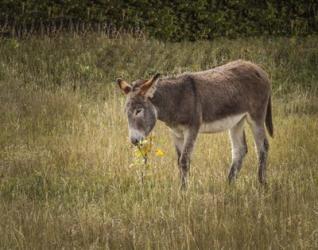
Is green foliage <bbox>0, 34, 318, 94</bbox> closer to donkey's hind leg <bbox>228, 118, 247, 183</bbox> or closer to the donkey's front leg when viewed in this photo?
donkey's hind leg <bbox>228, 118, 247, 183</bbox>

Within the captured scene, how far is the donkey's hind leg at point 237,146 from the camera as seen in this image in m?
9.04

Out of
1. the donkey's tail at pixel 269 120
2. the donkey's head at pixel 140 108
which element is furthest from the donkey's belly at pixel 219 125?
the donkey's tail at pixel 269 120

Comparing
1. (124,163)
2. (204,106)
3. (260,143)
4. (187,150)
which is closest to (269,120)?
(260,143)

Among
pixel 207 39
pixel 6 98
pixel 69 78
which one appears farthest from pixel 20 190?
pixel 207 39

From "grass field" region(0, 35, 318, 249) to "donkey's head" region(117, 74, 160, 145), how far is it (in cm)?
64

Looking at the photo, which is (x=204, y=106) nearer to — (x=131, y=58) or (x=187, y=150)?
(x=187, y=150)

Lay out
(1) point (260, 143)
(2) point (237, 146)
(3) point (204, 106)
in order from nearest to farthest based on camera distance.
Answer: (3) point (204, 106) < (1) point (260, 143) < (2) point (237, 146)

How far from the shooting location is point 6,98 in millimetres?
12141

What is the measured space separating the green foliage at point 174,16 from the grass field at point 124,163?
1.06 m

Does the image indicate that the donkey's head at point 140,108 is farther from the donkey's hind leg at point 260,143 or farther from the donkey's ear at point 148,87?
the donkey's hind leg at point 260,143

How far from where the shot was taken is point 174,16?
57.4 ft

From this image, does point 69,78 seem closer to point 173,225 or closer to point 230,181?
point 230,181

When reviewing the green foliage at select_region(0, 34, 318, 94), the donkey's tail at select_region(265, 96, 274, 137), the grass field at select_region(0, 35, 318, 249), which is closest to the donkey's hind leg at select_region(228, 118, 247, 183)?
the grass field at select_region(0, 35, 318, 249)

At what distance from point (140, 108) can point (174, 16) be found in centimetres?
1006
